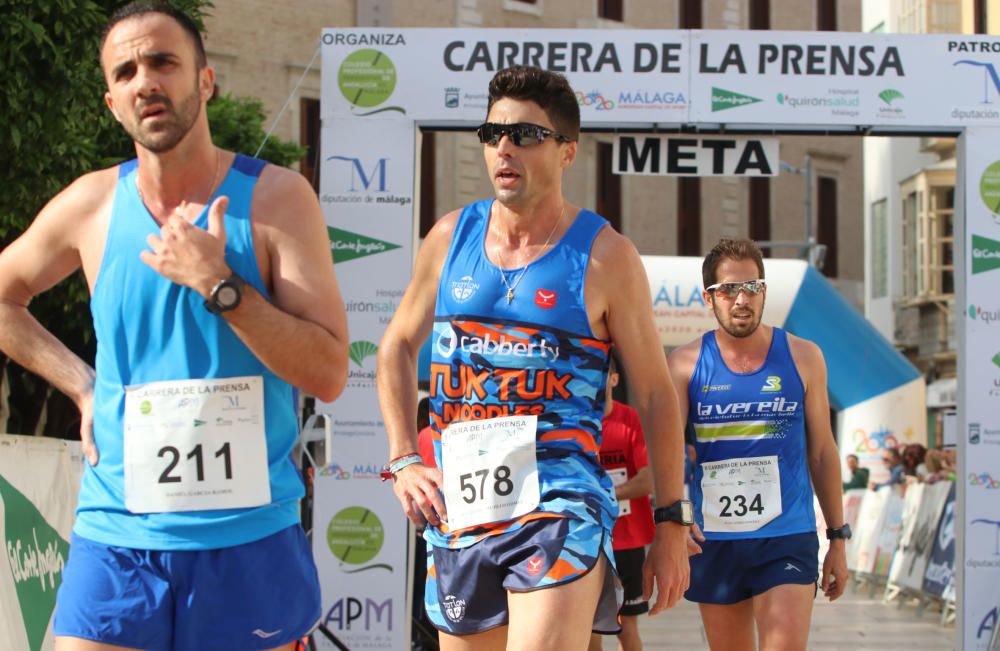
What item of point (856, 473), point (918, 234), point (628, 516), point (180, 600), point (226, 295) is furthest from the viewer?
point (918, 234)

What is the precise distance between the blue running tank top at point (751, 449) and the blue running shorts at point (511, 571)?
2020 millimetres

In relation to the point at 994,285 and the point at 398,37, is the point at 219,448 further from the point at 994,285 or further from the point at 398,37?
the point at 994,285

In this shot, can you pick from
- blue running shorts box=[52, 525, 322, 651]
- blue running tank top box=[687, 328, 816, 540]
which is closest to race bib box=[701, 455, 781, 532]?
blue running tank top box=[687, 328, 816, 540]

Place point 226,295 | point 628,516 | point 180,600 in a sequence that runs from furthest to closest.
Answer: point 628,516, point 180,600, point 226,295

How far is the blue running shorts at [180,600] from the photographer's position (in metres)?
3.30

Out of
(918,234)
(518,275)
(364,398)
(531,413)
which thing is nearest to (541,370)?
(531,413)

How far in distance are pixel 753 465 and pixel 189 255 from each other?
146 inches

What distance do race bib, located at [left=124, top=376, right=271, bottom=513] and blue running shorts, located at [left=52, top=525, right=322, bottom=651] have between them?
11 centimetres

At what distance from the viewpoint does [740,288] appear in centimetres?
660

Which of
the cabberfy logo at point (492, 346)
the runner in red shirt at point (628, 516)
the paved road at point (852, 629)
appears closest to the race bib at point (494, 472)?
the cabberfy logo at point (492, 346)

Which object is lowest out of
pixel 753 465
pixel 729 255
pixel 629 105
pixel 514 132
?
pixel 753 465

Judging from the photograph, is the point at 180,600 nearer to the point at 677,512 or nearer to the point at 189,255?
the point at 189,255

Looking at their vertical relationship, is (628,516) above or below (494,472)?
below

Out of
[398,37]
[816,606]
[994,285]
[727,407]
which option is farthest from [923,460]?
[727,407]
